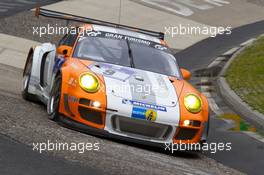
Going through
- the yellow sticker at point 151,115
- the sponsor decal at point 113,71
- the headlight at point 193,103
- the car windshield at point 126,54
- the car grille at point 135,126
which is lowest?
the car grille at point 135,126

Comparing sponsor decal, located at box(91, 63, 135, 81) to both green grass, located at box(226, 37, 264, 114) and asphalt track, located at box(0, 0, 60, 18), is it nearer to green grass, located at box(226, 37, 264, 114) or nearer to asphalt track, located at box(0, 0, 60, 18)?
green grass, located at box(226, 37, 264, 114)

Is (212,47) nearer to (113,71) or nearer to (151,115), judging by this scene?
(113,71)

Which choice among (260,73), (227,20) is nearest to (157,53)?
(260,73)

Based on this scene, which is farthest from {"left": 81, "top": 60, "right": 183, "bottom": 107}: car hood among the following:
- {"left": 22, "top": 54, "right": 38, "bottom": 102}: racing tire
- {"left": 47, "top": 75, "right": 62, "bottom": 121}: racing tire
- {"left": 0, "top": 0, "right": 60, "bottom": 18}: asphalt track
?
{"left": 0, "top": 0, "right": 60, "bottom": 18}: asphalt track

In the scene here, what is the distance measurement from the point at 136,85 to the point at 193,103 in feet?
2.58

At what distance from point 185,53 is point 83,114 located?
36.8 ft

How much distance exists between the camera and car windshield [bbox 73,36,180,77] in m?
10.9

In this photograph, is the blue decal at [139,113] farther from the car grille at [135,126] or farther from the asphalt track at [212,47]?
the asphalt track at [212,47]

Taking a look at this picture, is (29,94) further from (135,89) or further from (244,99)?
(244,99)

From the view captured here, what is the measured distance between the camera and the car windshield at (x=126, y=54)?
430 inches

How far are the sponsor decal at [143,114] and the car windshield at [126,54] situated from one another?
1396 mm

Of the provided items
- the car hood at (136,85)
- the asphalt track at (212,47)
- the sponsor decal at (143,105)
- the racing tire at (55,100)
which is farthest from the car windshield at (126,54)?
the asphalt track at (212,47)

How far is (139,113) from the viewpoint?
9.55 meters

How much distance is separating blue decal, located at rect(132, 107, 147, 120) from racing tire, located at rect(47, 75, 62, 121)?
1.06m
